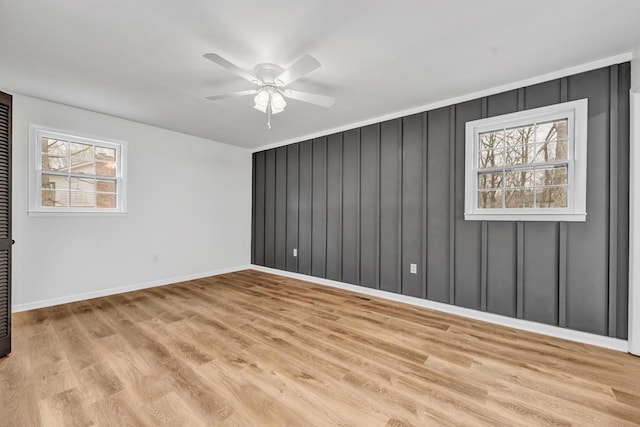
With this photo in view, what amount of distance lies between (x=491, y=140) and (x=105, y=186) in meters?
5.02

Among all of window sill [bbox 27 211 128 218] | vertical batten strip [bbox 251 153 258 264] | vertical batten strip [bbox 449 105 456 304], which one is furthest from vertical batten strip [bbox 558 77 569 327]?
window sill [bbox 27 211 128 218]

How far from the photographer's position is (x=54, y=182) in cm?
351

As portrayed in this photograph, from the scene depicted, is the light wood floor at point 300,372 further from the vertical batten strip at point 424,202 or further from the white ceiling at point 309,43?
the white ceiling at point 309,43

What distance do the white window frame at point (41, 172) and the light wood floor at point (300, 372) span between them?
121 centimetres

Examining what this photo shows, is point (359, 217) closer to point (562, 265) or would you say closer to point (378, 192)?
point (378, 192)

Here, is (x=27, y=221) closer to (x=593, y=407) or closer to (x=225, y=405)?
(x=225, y=405)

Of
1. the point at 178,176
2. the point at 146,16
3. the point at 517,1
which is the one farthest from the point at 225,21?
the point at 178,176

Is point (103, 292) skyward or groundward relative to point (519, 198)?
groundward

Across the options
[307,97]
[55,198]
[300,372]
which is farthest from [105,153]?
[300,372]

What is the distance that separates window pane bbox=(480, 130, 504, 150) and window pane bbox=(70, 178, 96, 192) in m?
4.99

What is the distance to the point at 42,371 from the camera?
77.8 inches

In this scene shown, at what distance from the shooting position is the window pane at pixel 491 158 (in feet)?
9.87

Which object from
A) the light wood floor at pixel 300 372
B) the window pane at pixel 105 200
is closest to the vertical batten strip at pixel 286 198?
the light wood floor at pixel 300 372

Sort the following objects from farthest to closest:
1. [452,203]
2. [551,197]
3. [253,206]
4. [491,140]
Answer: [253,206]
[452,203]
[491,140]
[551,197]
